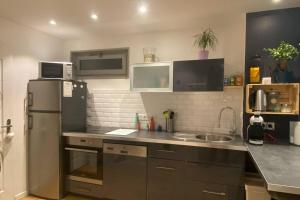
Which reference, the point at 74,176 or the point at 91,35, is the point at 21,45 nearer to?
the point at 91,35

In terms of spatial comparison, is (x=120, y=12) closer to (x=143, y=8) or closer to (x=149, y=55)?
(x=143, y=8)

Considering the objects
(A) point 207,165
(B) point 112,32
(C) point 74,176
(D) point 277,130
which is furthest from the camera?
(B) point 112,32

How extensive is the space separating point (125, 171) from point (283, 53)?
7.41 feet

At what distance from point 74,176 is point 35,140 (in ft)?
2.45

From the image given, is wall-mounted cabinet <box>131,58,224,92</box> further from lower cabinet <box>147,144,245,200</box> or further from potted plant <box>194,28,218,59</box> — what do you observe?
lower cabinet <box>147,144,245,200</box>

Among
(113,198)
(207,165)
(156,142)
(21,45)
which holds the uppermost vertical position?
(21,45)

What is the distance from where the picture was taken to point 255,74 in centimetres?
240

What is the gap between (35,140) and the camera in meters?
2.92

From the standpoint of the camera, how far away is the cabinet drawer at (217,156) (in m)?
2.17

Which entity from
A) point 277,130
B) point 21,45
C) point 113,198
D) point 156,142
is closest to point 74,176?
point 113,198

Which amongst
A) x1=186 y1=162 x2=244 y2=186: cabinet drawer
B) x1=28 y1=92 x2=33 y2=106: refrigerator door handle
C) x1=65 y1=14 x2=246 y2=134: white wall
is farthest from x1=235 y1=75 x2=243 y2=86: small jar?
x1=28 y1=92 x2=33 y2=106: refrigerator door handle

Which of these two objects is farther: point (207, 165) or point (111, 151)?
point (111, 151)

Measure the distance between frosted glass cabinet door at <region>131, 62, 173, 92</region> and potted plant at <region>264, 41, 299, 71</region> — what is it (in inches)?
46.6

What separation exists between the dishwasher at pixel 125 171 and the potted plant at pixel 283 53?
180 centimetres
